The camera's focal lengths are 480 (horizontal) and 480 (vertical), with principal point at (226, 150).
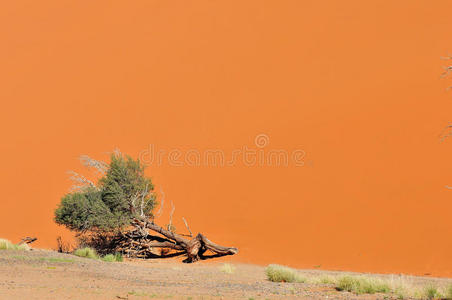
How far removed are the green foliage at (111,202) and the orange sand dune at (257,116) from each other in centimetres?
469

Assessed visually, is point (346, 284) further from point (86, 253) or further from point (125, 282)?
point (86, 253)

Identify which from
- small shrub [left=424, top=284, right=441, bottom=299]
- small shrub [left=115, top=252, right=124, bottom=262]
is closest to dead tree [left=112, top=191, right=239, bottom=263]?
small shrub [left=115, top=252, right=124, bottom=262]

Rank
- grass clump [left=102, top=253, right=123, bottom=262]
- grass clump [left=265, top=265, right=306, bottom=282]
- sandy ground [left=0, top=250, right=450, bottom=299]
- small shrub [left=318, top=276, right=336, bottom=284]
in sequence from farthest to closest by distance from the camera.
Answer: grass clump [left=102, top=253, right=123, bottom=262]
grass clump [left=265, top=265, right=306, bottom=282]
small shrub [left=318, top=276, right=336, bottom=284]
sandy ground [left=0, top=250, right=450, bottom=299]

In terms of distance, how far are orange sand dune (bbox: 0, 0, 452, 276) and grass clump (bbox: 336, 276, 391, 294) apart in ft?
16.2

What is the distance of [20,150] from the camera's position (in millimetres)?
38438

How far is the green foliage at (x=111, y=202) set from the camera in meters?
17.9

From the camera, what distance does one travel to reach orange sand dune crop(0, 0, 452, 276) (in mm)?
20094

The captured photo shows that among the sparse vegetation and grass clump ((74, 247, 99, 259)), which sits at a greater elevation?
grass clump ((74, 247, 99, 259))

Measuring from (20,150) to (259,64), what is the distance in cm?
2025

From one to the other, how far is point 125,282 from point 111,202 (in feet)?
25.5

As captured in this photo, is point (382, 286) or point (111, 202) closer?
point (382, 286)

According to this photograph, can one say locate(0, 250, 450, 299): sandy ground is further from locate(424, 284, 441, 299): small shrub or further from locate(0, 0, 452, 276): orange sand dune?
locate(0, 0, 452, 276): orange sand dune

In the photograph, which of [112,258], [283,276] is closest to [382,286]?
[283,276]

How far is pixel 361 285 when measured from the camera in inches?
394
